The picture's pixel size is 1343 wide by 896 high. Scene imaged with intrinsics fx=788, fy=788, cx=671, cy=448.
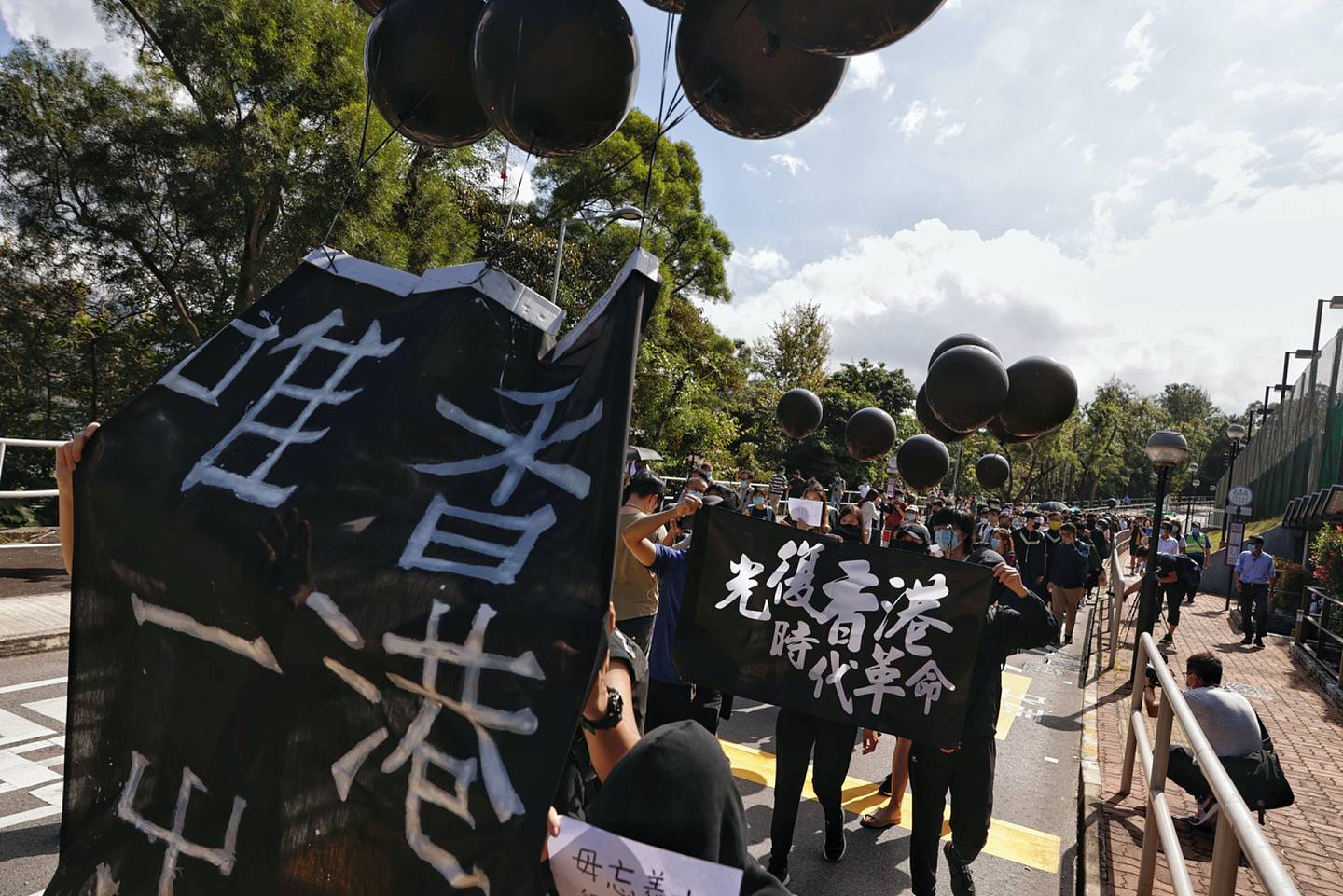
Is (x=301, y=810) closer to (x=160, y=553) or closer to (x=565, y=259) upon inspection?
(x=160, y=553)

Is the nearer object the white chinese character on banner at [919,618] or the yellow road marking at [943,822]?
the white chinese character on banner at [919,618]

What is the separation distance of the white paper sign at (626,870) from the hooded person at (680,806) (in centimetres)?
3

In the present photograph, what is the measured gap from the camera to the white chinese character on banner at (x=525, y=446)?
5.84 feet

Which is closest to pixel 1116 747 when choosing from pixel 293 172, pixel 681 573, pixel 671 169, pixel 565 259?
pixel 681 573

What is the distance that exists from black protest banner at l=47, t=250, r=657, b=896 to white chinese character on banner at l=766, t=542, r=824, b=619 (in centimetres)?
283

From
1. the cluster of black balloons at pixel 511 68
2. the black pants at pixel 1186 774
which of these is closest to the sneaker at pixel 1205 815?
the black pants at pixel 1186 774

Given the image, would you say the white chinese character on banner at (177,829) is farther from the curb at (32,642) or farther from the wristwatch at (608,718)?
the curb at (32,642)

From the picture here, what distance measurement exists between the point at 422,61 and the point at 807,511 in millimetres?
5545

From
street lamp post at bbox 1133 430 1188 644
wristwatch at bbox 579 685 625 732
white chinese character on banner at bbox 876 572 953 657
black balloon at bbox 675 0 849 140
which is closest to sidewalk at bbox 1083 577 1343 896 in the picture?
street lamp post at bbox 1133 430 1188 644

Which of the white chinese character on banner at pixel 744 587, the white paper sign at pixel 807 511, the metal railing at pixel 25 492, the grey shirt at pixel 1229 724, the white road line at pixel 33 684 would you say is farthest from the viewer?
the white paper sign at pixel 807 511

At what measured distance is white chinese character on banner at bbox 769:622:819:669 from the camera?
4.41 m

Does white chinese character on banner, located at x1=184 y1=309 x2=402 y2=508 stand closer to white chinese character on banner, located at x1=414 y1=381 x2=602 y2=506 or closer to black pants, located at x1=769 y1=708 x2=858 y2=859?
white chinese character on banner, located at x1=414 y1=381 x2=602 y2=506

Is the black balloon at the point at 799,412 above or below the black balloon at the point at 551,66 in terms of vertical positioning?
above

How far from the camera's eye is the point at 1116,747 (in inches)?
268
